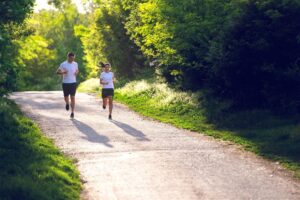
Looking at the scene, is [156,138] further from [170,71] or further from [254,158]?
[170,71]

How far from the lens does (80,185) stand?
8141 mm

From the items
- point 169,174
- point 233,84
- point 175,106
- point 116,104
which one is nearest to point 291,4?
point 233,84

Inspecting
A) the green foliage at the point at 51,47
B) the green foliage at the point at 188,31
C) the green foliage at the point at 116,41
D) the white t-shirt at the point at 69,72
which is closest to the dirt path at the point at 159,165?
the white t-shirt at the point at 69,72

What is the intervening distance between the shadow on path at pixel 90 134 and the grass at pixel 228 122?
252cm

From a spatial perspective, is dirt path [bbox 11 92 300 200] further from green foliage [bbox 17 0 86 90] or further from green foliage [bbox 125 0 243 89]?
green foliage [bbox 17 0 86 90]

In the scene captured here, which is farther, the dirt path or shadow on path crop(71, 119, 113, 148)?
shadow on path crop(71, 119, 113, 148)

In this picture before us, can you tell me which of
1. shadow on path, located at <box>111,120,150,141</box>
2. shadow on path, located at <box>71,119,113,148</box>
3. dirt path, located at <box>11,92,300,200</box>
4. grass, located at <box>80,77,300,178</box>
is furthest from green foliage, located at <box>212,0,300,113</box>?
shadow on path, located at <box>71,119,113,148</box>

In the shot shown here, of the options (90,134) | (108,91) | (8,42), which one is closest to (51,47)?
(108,91)

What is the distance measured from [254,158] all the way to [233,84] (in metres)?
4.81

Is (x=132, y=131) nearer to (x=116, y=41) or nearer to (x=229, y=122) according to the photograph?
(x=229, y=122)

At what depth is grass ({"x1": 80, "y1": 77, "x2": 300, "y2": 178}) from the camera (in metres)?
10.8

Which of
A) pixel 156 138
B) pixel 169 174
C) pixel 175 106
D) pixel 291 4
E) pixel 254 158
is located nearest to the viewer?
pixel 169 174

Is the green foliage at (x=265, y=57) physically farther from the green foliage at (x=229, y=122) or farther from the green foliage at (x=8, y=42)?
the green foliage at (x=8, y=42)

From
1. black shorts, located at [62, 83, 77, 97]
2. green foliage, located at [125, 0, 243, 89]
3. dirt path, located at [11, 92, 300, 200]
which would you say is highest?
green foliage, located at [125, 0, 243, 89]
